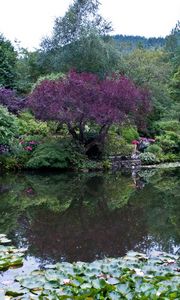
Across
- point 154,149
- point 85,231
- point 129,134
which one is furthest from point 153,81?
point 85,231

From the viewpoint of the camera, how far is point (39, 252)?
7055mm

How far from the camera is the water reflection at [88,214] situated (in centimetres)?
743

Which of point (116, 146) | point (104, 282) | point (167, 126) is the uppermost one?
point (167, 126)

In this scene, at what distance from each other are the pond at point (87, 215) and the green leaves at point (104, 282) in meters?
0.88

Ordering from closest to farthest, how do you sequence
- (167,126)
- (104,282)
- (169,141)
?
(104,282)
(169,141)
(167,126)

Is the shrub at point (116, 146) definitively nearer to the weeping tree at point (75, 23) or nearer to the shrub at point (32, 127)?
the shrub at point (32, 127)

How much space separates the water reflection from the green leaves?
1203 millimetres

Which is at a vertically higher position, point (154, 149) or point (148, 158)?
point (154, 149)

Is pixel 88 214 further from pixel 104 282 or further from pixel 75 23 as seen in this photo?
pixel 75 23

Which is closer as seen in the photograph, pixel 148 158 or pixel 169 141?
pixel 148 158

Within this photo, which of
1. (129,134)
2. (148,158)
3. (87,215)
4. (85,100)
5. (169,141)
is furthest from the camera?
(169,141)

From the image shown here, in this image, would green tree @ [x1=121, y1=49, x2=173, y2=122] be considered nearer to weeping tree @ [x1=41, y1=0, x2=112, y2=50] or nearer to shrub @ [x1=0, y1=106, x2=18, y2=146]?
weeping tree @ [x1=41, y1=0, x2=112, y2=50]

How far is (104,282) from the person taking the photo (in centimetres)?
476

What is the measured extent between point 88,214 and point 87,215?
0.34 feet
